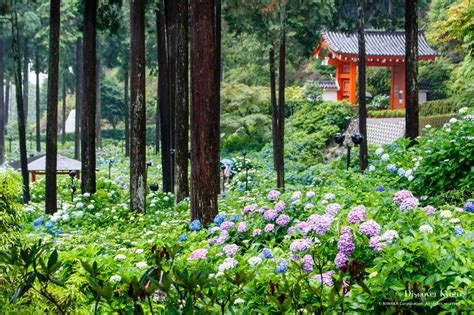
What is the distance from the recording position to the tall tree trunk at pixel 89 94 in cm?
1380

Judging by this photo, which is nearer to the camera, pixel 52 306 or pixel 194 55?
pixel 52 306

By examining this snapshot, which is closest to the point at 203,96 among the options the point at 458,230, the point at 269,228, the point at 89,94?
the point at 269,228

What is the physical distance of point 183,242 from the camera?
660 cm

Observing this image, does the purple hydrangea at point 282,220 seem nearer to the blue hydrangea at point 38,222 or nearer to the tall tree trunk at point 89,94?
the blue hydrangea at point 38,222

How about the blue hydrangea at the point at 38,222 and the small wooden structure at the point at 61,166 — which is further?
the small wooden structure at the point at 61,166

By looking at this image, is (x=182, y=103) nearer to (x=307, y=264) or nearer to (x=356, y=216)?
(x=356, y=216)

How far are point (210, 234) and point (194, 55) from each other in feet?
8.49

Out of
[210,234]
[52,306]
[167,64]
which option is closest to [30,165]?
[167,64]

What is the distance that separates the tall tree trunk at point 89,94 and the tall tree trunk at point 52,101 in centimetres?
62

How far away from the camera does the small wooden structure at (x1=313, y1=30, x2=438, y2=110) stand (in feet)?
105

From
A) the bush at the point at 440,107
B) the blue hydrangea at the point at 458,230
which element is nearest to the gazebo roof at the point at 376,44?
the bush at the point at 440,107

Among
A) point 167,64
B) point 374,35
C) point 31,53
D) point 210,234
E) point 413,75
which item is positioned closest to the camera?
point 210,234

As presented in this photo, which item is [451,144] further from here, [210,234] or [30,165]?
[30,165]

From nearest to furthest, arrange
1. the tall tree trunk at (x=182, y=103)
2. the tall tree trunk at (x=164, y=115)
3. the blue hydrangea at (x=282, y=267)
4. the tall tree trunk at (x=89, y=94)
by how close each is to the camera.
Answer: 1. the blue hydrangea at (x=282, y=267)
2. the tall tree trunk at (x=182, y=103)
3. the tall tree trunk at (x=89, y=94)
4. the tall tree trunk at (x=164, y=115)
